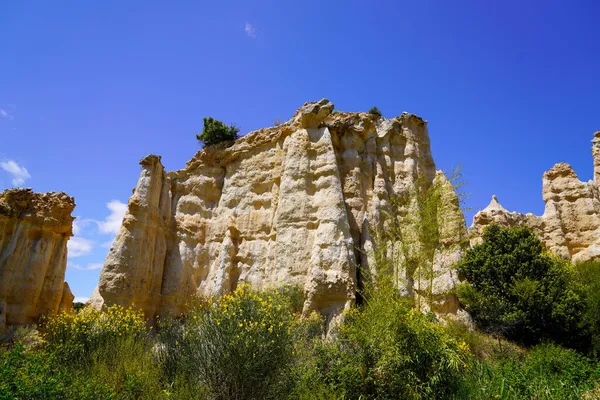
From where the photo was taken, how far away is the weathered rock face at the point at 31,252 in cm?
1828

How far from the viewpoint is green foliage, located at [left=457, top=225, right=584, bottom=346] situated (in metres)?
17.5

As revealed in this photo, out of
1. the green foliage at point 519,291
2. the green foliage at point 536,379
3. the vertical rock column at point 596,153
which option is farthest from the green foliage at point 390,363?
the vertical rock column at point 596,153

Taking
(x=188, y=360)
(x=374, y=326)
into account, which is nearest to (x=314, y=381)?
(x=374, y=326)

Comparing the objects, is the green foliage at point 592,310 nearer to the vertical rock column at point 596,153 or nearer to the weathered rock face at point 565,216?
the weathered rock face at point 565,216

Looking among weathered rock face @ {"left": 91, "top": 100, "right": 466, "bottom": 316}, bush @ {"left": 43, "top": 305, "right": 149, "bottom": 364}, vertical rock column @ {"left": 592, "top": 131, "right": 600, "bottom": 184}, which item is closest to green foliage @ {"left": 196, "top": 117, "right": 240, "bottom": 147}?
weathered rock face @ {"left": 91, "top": 100, "right": 466, "bottom": 316}

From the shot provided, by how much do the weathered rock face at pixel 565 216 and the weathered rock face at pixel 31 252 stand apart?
24424 millimetres

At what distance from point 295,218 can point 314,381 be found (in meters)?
10.9

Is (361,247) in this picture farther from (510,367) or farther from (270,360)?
(270,360)

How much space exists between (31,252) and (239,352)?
15346 mm

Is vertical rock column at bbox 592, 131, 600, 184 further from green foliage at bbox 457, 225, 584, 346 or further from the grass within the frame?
the grass

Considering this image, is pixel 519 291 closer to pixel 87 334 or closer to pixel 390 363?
pixel 390 363

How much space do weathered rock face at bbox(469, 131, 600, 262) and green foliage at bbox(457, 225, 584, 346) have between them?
5.88 meters

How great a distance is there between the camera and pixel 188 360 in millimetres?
10094

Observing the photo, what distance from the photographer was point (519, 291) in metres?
18.3
